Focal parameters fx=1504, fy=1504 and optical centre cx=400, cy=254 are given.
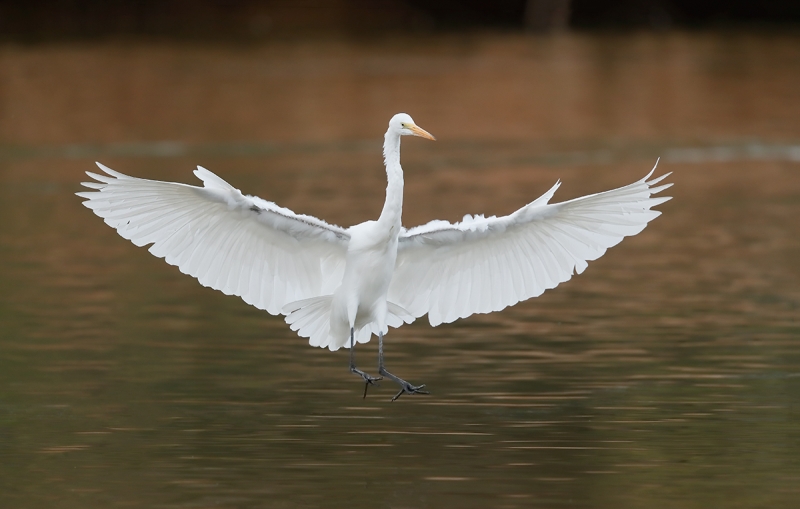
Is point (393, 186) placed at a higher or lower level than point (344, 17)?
lower

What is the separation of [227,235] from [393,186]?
104 cm

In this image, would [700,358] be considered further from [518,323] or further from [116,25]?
[116,25]

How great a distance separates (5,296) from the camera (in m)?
13.2

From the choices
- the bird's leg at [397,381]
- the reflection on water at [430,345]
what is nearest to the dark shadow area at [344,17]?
the reflection on water at [430,345]

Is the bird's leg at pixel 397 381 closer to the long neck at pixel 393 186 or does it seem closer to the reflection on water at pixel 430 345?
the reflection on water at pixel 430 345

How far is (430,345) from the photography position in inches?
442

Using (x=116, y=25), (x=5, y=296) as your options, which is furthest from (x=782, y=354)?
(x=116, y=25)

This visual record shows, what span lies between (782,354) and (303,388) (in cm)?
331

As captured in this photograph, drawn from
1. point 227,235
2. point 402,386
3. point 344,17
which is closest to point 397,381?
point 402,386

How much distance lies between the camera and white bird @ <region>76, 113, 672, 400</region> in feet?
27.9

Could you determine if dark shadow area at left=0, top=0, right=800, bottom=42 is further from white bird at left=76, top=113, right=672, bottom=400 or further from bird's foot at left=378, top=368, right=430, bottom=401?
bird's foot at left=378, top=368, right=430, bottom=401

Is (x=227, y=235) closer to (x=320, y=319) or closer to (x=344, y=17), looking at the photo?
(x=320, y=319)

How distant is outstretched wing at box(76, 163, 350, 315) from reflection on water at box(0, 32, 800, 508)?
732mm

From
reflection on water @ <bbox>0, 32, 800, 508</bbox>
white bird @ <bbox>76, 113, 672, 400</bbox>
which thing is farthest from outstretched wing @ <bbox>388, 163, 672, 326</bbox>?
reflection on water @ <bbox>0, 32, 800, 508</bbox>
